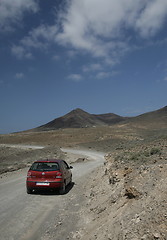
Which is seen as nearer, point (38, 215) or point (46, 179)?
point (38, 215)

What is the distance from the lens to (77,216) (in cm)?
794

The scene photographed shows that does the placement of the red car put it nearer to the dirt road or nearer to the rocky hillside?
the dirt road

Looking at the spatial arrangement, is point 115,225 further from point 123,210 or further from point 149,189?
point 149,189

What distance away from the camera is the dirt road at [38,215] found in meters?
6.34

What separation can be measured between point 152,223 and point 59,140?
6304cm

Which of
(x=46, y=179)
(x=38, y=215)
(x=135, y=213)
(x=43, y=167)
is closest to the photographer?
(x=135, y=213)

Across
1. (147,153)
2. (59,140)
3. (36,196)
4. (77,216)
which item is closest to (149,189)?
(77,216)

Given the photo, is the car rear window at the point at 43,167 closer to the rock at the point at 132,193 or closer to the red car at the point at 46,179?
the red car at the point at 46,179

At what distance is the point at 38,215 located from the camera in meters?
7.97

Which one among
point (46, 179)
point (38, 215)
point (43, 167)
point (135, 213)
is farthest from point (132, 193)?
point (43, 167)

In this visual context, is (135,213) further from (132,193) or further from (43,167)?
(43,167)

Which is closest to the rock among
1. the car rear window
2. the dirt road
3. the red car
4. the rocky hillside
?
the rocky hillside

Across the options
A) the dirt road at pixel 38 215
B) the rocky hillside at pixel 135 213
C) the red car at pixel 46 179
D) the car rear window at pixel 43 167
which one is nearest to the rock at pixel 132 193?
the rocky hillside at pixel 135 213

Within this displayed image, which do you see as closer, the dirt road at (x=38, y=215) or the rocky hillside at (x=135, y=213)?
the rocky hillside at (x=135, y=213)
